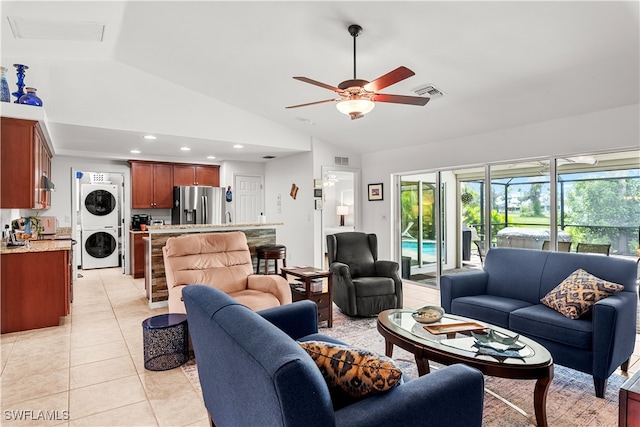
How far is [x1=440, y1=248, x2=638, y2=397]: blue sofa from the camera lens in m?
2.37

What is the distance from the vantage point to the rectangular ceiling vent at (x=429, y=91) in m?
3.89

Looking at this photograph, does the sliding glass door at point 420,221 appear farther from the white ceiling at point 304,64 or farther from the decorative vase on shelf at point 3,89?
the decorative vase on shelf at point 3,89

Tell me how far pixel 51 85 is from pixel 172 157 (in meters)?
2.85

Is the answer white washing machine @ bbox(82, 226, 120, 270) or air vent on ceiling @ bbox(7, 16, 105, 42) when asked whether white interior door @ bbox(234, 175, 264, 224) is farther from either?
air vent on ceiling @ bbox(7, 16, 105, 42)

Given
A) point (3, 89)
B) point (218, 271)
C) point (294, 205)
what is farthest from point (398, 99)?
point (294, 205)

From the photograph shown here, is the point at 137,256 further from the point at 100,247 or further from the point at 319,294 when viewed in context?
the point at 319,294

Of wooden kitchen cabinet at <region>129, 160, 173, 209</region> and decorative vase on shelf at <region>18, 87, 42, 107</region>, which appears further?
wooden kitchen cabinet at <region>129, 160, 173, 209</region>

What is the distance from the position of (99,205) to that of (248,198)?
2.97 metres

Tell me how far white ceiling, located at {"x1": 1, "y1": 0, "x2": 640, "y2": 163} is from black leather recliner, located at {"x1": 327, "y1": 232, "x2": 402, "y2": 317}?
1882 millimetres

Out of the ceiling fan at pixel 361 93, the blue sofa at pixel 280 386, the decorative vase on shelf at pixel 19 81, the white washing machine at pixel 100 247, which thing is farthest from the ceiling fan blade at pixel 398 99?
the white washing machine at pixel 100 247

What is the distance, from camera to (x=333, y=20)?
3.10 meters

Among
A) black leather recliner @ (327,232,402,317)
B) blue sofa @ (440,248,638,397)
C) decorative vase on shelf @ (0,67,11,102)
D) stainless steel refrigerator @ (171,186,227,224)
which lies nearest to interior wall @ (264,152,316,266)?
stainless steel refrigerator @ (171,186,227,224)

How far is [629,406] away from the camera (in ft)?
4.51

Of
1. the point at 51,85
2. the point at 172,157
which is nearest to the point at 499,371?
the point at 51,85
